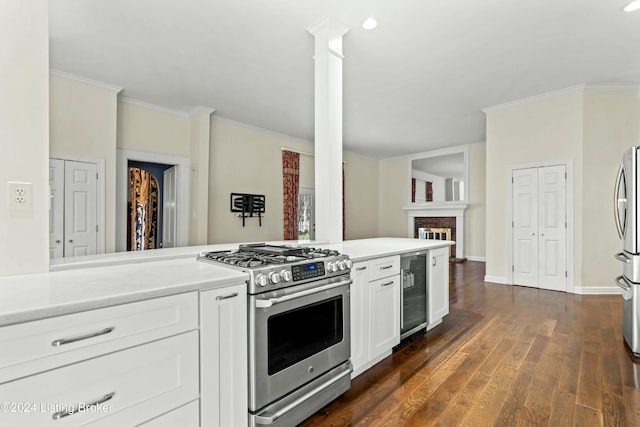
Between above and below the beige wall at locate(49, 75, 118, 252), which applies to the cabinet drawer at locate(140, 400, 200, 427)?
below

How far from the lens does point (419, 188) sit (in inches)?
364

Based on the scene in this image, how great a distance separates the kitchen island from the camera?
979 mm

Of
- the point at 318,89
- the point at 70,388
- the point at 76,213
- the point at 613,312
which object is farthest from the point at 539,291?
the point at 76,213

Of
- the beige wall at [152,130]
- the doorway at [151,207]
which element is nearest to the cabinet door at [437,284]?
the doorway at [151,207]

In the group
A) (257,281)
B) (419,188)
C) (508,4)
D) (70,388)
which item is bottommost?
(70,388)

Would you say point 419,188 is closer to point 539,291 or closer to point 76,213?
point 539,291

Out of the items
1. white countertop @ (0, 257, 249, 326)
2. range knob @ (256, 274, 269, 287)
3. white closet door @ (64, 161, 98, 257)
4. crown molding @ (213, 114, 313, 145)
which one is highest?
crown molding @ (213, 114, 313, 145)

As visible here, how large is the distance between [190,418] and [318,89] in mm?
2709

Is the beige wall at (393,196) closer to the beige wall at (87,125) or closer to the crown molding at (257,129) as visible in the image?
the crown molding at (257,129)

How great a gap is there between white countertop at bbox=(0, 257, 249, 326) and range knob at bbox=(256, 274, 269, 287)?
6 centimetres

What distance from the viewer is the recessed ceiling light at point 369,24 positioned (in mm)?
2936

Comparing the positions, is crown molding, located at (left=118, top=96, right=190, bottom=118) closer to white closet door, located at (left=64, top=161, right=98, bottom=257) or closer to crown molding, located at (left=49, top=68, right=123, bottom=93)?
crown molding, located at (left=49, top=68, right=123, bottom=93)

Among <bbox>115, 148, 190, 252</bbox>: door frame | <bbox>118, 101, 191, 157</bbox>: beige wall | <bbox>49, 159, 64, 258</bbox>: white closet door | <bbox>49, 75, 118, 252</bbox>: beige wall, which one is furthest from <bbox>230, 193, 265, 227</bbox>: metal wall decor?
<bbox>49, 159, 64, 258</bbox>: white closet door

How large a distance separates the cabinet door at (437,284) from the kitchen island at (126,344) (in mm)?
2032
